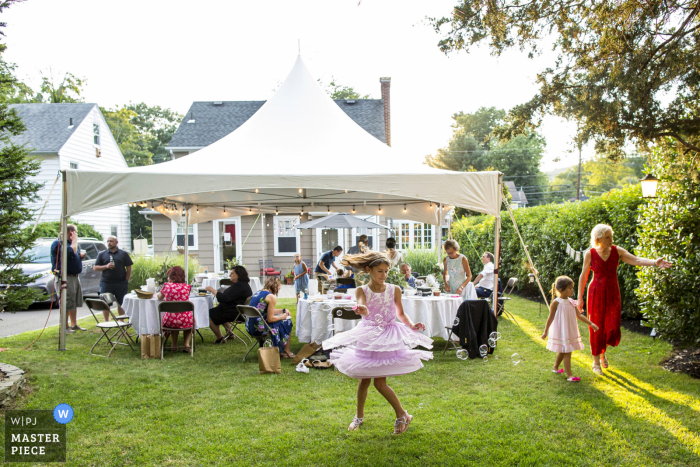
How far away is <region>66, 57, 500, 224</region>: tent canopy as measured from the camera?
262 inches

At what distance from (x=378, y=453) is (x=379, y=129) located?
16.1 metres

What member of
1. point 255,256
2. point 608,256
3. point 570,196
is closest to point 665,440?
point 608,256

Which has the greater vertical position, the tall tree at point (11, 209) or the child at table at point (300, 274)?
the tall tree at point (11, 209)

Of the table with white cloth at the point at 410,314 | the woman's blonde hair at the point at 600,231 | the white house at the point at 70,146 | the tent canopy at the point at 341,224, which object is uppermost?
the white house at the point at 70,146

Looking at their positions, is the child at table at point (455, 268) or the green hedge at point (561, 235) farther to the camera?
the green hedge at point (561, 235)

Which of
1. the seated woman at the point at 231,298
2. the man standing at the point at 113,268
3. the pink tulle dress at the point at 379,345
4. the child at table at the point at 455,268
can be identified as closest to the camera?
the pink tulle dress at the point at 379,345

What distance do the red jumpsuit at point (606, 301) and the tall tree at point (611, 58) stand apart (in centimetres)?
161

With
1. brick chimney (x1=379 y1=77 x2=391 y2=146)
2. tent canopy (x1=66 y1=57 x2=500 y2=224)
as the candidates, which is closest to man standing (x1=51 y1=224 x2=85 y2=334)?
tent canopy (x1=66 y1=57 x2=500 y2=224)

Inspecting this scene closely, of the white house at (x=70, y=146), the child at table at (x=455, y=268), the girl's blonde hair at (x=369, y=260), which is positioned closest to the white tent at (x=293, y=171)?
the child at table at (x=455, y=268)

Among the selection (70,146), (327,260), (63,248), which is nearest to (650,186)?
(327,260)

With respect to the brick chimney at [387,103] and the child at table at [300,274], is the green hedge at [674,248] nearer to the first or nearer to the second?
the child at table at [300,274]

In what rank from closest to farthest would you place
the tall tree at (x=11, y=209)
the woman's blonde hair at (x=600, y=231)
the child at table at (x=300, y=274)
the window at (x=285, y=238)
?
the tall tree at (x=11, y=209) → the woman's blonde hair at (x=600, y=231) → the child at table at (x=300, y=274) → the window at (x=285, y=238)

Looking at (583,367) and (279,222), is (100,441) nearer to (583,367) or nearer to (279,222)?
(583,367)

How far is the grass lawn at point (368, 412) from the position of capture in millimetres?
3680
